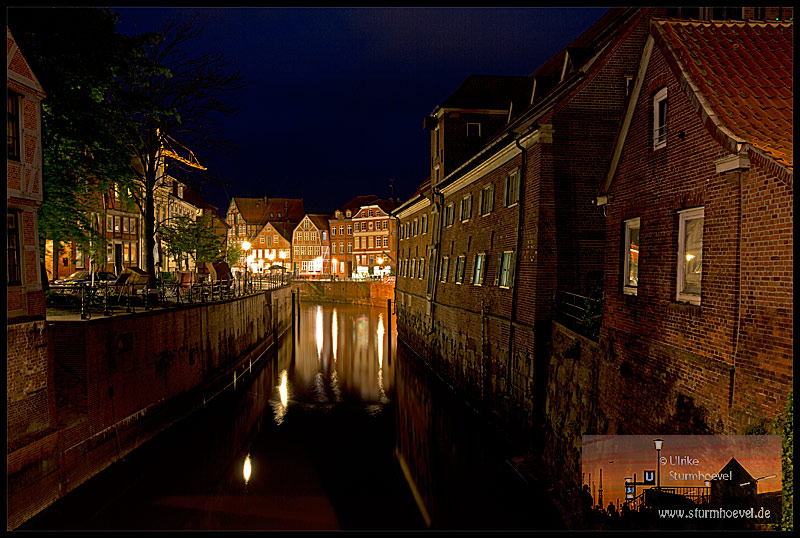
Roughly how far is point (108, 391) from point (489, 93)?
22.0 metres

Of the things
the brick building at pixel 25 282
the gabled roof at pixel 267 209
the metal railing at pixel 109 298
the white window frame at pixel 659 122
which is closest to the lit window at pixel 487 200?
the white window frame at pixel 659 122

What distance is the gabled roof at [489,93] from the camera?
26922mm

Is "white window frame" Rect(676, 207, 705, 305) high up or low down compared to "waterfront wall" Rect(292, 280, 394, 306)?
up

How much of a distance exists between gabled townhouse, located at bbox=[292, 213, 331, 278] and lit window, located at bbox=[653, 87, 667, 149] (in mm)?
82055

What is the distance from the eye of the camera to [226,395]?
74.6 feet

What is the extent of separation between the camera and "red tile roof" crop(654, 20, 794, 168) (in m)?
7.04

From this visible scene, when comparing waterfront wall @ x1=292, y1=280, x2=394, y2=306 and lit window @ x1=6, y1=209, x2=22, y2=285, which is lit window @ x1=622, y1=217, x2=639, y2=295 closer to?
lit window @ x1=6, y1=209, x2=22, y2=285

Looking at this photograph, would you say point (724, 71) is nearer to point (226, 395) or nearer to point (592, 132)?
point (592, 132)

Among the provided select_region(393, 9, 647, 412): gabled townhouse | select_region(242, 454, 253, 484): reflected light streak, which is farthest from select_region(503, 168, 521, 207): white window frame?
select_region(242, 454, 253, 484): reflected light streak

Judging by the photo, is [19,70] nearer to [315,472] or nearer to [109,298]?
[109,298]

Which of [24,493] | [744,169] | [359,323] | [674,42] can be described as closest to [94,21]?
[24,493]

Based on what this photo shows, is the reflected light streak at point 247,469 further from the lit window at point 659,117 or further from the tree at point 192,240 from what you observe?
the tree at point 192,240

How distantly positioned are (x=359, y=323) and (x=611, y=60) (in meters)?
38.4

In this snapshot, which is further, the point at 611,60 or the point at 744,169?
the point at 611,60
